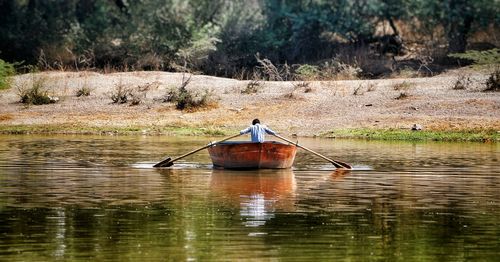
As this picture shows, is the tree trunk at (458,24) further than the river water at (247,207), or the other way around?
the tree trunk at (458,24)

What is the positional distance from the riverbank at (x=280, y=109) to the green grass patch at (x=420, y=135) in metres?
0.03

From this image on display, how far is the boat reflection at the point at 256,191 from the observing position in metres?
20.5

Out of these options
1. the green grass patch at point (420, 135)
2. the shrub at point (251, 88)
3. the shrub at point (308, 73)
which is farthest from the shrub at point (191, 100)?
the green grass patch at point (420, 135)

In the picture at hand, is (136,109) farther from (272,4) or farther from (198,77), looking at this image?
(272,4)

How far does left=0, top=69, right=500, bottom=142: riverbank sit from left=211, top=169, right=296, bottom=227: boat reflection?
11932 mm

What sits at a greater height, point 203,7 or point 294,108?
point 203,7

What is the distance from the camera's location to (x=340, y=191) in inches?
950

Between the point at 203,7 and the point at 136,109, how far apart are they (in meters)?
17.0

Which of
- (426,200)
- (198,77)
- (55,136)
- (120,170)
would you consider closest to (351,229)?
(426,200)

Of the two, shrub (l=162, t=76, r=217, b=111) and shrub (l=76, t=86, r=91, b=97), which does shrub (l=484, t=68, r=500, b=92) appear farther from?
shrub (l=76, t=86, r=91, b=97)

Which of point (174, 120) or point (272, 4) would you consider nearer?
point (174, 120)

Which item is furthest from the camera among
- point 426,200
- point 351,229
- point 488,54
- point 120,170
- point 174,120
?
point 488,54

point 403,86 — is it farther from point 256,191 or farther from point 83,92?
point 256,191

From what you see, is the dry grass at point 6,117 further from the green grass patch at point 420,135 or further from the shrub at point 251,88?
the green grass patch at point 420,135
